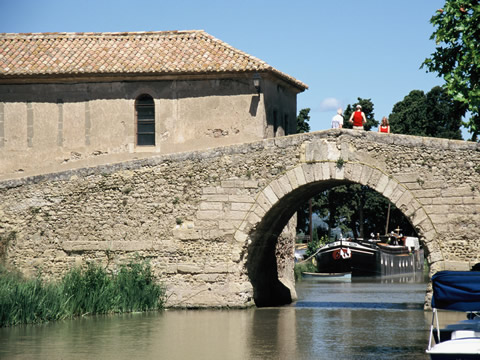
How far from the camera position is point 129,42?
2881 centimetres

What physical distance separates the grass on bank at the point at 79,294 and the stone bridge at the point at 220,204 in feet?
2.09

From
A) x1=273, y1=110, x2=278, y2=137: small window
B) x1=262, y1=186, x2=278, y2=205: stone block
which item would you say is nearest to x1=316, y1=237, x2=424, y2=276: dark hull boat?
x1=273, y1=110, x2=278, y2=137: small window

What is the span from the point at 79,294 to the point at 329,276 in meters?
22.5

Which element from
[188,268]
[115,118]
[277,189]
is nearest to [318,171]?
[277,189]

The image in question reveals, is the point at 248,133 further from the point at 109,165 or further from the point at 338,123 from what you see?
the point at 109,165

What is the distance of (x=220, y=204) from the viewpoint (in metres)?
22.1

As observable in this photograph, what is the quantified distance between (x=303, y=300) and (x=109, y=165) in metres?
7.82

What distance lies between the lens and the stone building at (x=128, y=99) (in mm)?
26859

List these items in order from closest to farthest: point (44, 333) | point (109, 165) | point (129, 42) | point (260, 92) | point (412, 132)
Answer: point (44, 333) < point (109, 165) < point (260, 92) < point (129, 42) < point (412, 132)

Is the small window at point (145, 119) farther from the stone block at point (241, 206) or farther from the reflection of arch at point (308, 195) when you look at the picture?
the stone block at point (241, 206)

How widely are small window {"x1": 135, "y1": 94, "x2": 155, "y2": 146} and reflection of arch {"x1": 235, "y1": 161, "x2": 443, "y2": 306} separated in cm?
605

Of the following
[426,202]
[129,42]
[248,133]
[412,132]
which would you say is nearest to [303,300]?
[248,133]

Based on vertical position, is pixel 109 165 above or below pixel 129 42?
below

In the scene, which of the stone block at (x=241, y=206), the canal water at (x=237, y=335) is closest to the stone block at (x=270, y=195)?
the stone block at (x=241, y=206)
